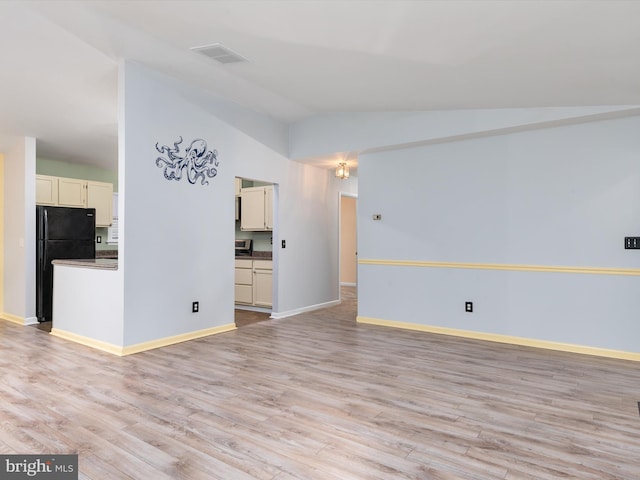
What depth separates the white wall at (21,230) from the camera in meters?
5.32

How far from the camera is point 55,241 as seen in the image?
5527 millimetres

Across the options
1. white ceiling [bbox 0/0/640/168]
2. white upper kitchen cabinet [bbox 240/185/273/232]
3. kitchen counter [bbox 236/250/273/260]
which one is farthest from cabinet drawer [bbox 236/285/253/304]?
white ceiling [bbox 0/0/640/168]

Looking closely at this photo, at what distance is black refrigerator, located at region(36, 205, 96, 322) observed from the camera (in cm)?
541

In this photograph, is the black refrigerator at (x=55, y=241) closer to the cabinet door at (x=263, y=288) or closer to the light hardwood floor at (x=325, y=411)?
the light hardwood floor at (x=325, y=411)

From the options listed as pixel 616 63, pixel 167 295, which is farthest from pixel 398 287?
pixel 616 63

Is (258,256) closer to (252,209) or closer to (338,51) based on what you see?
(252,209)

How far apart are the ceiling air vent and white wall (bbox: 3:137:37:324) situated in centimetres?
345

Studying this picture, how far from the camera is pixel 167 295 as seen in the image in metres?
4.14

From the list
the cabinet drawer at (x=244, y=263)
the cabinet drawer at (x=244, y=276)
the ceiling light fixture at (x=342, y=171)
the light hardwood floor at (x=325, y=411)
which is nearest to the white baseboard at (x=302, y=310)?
the cabinet drawer at (x=244, y=276)

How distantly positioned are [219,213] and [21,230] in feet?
9.49

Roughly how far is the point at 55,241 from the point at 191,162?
264 cm

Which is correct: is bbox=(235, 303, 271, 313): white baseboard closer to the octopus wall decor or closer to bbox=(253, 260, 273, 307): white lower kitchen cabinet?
bbox=(253, 260, 273, 307): white lower kitchen cabinet

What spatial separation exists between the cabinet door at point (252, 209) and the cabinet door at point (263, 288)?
0.74 meters

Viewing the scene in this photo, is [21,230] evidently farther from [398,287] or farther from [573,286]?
[573,286]
